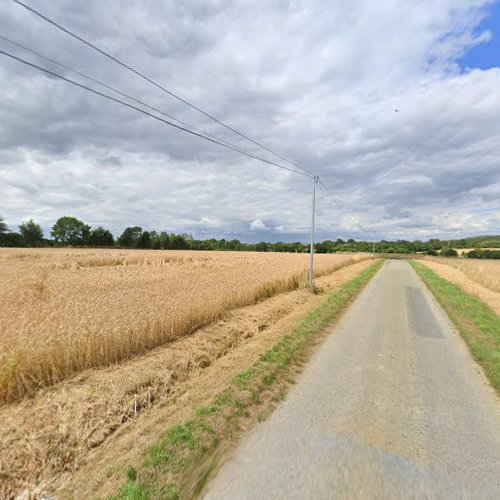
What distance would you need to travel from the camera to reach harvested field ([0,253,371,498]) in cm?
268

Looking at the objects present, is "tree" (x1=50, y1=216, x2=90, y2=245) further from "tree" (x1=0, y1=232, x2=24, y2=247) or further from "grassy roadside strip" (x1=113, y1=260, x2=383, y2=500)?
"grassy roadside strip" (x1=113, y1=260, x2=383, y2=500)

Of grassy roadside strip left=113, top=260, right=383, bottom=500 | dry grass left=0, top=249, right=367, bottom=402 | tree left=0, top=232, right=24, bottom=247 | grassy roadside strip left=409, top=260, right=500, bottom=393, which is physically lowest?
grassy roadside strip left=409, top=260, right=500, bottom=393

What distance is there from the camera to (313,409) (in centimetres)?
371

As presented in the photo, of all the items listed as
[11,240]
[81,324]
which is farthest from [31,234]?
[81,324]

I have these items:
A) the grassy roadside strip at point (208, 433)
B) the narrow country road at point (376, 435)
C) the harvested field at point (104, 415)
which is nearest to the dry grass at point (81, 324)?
the harvested field at point (104, 415)

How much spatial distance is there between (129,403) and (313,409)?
2.88m

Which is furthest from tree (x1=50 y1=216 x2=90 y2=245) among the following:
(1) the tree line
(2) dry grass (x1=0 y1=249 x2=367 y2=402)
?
(2) dry grass (x1=0 y1=249 x2=367 y2=402)

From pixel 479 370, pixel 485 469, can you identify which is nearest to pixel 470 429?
pixel 485 469

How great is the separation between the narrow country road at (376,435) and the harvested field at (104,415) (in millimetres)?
1270

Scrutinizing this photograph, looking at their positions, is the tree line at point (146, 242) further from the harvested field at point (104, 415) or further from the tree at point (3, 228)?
the harvested field at point (104, 415)

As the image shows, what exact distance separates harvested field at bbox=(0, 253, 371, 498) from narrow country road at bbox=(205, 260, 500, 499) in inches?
50.0

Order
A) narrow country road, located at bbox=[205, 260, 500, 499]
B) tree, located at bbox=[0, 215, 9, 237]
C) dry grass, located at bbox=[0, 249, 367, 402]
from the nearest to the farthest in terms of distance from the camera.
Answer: narrow country road, located at bbox=[205, 260, 500, 499] → dry grass, located at bbox=[0, 249, 367, 402] → tree, located at bbox=[0, 215, 9, 237]

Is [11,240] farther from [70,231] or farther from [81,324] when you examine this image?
[81,324]

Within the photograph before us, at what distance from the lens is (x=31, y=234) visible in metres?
78.3
